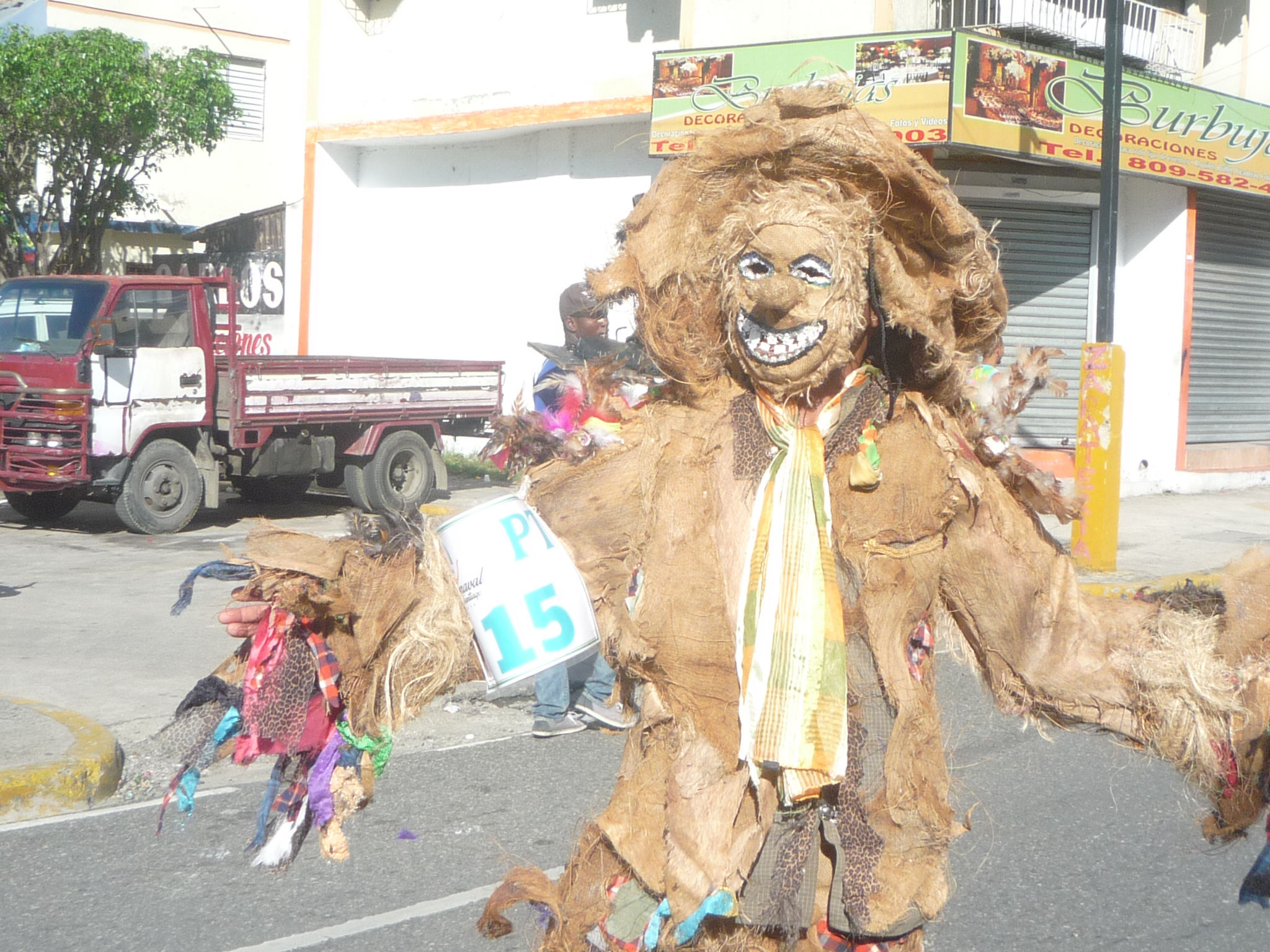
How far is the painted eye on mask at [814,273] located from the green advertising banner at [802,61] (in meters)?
8.85

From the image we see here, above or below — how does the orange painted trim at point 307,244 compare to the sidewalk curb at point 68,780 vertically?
above

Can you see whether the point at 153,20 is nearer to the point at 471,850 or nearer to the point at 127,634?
the point at 127,634

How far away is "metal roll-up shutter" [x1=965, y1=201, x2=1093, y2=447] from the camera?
46.5 feet

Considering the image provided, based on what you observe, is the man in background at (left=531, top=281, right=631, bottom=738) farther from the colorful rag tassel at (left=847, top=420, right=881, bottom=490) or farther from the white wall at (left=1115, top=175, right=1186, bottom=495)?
the white wall at (left=1115, top=175, right=1186, bottom=495)

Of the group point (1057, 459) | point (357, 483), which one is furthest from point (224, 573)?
point (1057, 459)

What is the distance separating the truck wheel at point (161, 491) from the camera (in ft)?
35.5

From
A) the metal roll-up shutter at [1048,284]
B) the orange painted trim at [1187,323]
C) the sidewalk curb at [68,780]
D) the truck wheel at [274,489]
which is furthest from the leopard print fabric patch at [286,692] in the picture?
the orange painted trim at [1187,323]

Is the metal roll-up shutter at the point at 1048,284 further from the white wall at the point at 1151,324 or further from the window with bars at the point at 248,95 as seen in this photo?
the window with bars at the point at 248,95

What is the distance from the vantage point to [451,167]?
656 inches

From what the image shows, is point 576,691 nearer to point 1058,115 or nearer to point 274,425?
point 274,425

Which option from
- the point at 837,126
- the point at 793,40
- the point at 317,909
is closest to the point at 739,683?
the point at 837,126

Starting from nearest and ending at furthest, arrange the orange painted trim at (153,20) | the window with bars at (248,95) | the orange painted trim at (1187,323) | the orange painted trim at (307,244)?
the orange painted trim at (1187,323) → the orange painted trim at (307,244) → the orange painted trim at (153,20) → the window with bars at (248,95)

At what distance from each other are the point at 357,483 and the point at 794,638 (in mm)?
10260

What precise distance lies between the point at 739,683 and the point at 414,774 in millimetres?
3472
